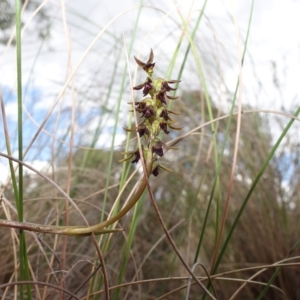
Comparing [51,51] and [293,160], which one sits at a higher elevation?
[51,51]

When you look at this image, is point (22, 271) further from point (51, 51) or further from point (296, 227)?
point (51, 51)

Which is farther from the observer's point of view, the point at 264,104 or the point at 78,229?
the point at 264,104

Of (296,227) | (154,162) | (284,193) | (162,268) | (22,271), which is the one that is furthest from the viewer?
(162,268)

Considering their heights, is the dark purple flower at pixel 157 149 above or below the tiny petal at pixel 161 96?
below

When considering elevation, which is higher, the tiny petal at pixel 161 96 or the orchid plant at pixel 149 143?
the tiny petal at pixel 161 96

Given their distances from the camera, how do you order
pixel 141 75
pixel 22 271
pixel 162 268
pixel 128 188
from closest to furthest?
1. pixel 22 271
2. pixel 162 268
3. pixel 128 188
4. pixel 141 75

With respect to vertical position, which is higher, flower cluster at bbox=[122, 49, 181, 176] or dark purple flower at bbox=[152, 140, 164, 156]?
flower cluster at bbox=[122, 49, 181, 176]

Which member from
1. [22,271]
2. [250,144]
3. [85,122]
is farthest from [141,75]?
[22,271]

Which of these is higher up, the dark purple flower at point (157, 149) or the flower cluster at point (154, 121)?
the flower cluster at point (154, 121)

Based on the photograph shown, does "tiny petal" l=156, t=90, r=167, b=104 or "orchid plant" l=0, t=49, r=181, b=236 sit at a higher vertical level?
"tiny petal" l=156, t=90, r=167, b=104

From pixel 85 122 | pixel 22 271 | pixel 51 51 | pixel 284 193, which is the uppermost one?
pixel 51 51
